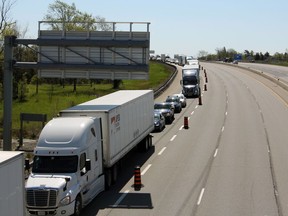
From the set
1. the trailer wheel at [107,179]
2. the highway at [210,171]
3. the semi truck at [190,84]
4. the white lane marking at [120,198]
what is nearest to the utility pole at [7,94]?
the trailer wheel at [107,179]

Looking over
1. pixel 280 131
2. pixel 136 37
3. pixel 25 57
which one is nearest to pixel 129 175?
pixel 136 37

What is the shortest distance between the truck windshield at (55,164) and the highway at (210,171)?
1.84 metres

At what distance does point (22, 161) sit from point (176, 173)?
1284cm

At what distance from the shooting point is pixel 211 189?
21.1m

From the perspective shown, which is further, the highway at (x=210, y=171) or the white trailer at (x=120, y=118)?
the white trailer at (x=120, y=118)

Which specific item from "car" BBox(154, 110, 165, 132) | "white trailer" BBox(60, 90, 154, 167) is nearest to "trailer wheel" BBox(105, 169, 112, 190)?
"white trailer" BBox(60, 90, 154, 167)

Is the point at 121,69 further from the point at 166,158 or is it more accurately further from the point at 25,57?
the point at 25,57

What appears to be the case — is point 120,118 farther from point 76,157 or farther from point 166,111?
point 166,111

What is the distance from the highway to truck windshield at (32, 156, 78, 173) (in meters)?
1.84

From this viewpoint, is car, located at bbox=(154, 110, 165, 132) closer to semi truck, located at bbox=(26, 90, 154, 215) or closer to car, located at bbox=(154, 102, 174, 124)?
car, located at bbox=(154, 102, 174, 124)

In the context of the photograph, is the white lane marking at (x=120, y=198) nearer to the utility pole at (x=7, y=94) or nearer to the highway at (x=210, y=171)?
the highway at (x=210, y=171)

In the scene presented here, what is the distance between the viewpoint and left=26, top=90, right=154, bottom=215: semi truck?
53.0 feet

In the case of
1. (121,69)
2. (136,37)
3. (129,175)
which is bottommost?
(129,175)

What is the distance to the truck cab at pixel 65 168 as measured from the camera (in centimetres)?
1611
